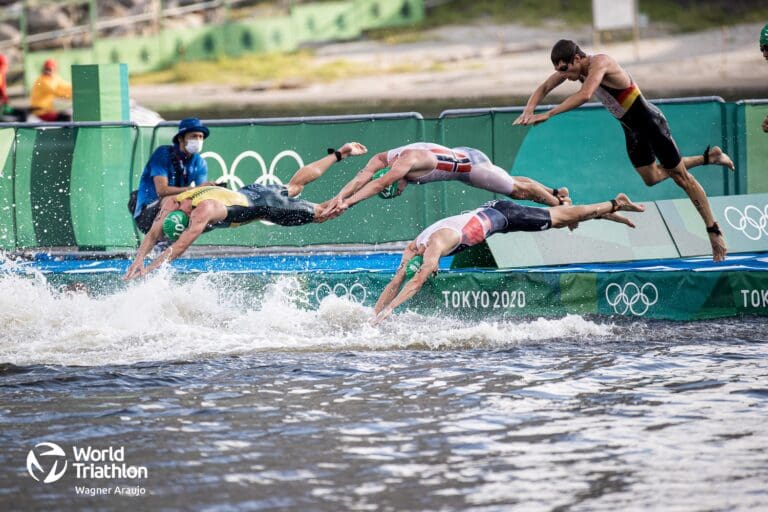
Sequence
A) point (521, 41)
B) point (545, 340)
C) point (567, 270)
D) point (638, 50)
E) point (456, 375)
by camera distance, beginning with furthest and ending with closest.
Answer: point (521, 41) → point (638, 50) → point (567, 270) → point (545, 340) → point (456, 375)

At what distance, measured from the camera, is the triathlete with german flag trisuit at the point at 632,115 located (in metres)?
11.4

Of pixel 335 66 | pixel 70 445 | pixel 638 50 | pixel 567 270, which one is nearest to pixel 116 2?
pixel 335 66

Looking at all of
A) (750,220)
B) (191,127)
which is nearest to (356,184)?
(191,127)

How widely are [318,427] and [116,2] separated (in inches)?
1462

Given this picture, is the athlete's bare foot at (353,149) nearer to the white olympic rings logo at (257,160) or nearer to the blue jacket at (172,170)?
the blue jacket at (172,170)

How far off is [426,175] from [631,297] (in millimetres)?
2291

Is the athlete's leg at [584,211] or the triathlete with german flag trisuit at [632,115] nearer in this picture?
the triathlete with german flag trisuit at [632,115]

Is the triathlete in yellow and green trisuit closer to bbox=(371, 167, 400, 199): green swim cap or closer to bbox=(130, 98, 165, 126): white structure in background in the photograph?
bbox=(371, 167, 400, 199): green swim cap

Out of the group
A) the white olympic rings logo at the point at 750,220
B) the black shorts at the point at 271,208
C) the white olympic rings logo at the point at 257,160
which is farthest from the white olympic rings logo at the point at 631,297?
the white olympic rings logo at the point at 257,160

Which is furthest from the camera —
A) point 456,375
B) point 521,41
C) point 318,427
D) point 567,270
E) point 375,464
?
point 521,41

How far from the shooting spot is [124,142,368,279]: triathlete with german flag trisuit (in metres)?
12.4

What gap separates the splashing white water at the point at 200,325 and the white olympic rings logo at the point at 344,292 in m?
0.20

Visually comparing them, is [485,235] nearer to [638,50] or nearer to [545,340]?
[545,340]

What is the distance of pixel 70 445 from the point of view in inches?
329
